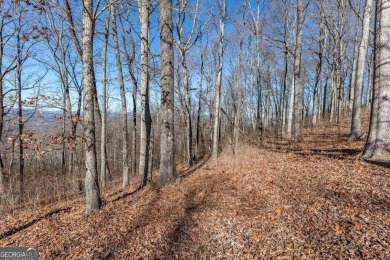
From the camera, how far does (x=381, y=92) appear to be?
5422 millimetres

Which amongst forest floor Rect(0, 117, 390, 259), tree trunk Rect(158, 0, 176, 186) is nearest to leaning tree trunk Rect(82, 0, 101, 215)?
forest floor Rect(0, 117, 390, 259)

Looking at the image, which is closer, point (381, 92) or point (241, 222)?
point (241, 222)

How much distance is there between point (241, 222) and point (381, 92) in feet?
16.1

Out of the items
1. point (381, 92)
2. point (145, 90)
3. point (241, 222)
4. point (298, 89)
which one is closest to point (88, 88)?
point (145, 90)

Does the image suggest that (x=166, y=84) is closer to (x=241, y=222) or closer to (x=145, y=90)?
(x=145, y=90)

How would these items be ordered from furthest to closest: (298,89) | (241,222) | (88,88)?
(298,89) < (88,88) < (241,222)

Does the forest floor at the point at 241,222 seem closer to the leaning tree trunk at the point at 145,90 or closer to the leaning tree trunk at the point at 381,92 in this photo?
the leaning tree trunk at the point at 381,92

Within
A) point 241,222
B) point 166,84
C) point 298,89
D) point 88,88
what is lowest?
point 241,222

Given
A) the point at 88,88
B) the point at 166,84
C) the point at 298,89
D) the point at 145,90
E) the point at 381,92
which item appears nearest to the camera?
the point at 88,88

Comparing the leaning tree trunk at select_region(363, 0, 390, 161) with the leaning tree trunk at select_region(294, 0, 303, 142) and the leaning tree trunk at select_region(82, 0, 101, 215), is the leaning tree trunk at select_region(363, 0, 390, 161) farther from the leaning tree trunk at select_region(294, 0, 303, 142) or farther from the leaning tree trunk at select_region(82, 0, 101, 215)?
the leaning tree trunk at select_region(82, 0, 101, 215)

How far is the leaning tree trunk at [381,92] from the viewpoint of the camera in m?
5.35

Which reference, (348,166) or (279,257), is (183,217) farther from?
(348,166)

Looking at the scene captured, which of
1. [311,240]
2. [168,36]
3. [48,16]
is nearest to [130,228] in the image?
[311,240]

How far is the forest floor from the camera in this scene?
2900mm
